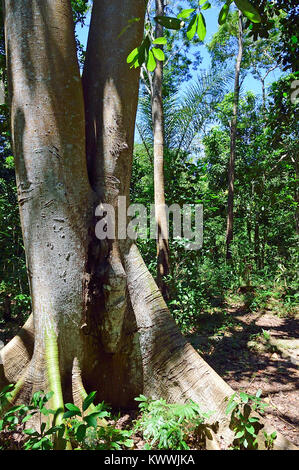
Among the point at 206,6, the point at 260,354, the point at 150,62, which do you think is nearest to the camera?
the point at 206,6

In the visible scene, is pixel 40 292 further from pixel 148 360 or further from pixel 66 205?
pixel 148 360

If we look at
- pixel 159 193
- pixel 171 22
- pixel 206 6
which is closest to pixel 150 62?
pixel 171 22

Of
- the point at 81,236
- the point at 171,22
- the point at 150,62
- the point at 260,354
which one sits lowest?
the point at 260,354

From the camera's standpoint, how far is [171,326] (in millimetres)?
2455

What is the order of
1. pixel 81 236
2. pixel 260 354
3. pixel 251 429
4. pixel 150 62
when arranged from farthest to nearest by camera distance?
pixel 260 354 → pixel 81 236 → pixel 251 429 → pixel 150 62

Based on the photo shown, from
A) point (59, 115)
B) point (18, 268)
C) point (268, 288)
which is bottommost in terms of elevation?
point (268, 288)

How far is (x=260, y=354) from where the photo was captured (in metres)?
3.75

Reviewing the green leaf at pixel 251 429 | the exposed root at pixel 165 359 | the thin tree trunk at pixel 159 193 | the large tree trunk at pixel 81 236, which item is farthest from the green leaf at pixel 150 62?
the thin tree trunk at pixel 159 193

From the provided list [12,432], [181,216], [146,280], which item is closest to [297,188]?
[181,216]

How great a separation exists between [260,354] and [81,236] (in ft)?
9.30

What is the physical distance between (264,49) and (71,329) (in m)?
17.5

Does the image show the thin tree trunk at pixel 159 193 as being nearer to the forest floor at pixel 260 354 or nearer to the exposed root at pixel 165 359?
the forest floor at pixel 260 354

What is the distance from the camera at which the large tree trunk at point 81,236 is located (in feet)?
6.78

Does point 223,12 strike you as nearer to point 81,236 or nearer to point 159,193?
point 81,236
